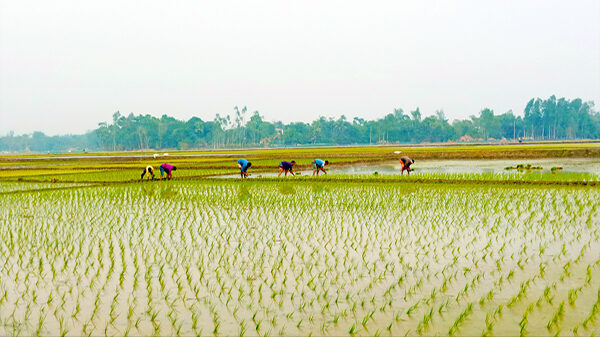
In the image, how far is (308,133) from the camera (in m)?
91.9

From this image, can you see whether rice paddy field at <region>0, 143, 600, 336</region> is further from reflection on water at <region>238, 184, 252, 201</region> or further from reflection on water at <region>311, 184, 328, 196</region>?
reflection on water at <region>311, 184, 328, 196</region>

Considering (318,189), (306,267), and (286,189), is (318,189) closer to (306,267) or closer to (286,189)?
(286,189)

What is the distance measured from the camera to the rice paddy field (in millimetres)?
3648

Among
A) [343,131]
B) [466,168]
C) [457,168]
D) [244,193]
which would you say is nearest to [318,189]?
[244,193]

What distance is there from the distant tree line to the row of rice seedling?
8091 centimetres

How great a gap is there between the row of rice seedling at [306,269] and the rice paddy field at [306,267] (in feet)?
0.06

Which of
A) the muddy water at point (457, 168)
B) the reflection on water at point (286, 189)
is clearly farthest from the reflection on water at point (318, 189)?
the muddy water at point (457, 168)

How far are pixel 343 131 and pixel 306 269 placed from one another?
9004 cm

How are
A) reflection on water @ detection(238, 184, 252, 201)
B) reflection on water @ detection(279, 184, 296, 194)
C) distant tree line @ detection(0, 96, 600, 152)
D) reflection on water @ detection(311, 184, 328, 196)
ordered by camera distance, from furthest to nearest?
distant tree line @ detection(0, 96, 600, 152), reflection on water @ detection(279, 184, 296, 194), reflection on water @ detection(311, 184, 328, 196), reflection on water @ detection(238, 184, 252, 201)

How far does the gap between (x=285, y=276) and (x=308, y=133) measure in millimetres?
87592

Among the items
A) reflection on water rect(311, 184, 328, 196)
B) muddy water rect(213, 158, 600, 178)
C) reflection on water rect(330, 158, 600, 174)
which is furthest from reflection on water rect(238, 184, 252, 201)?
reflection on water rect(330, 158, 600, 174)

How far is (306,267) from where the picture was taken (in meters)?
5.04

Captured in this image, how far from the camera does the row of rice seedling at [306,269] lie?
12.0 feet

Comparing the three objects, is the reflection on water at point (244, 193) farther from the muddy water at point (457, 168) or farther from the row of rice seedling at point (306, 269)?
the muddy water at point (457, 168)
